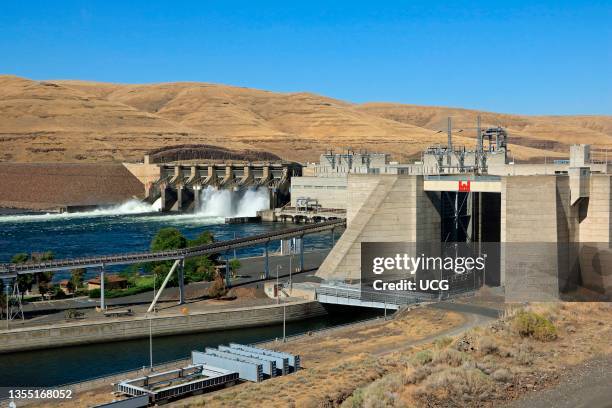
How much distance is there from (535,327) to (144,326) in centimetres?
1953

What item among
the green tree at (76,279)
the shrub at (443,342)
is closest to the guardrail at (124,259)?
the green tree at (76,279)

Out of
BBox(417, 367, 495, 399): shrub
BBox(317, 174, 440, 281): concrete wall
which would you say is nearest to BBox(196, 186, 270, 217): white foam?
BBox(317, 174, 440, 281): concrete wall

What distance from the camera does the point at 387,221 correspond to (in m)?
48.6

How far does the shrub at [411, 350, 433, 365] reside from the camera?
102 ft

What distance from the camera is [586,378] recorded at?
3019 cm

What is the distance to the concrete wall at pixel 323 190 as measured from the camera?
110 m

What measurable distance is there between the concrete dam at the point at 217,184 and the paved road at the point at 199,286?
187ft

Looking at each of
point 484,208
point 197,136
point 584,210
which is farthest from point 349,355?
point 197,136

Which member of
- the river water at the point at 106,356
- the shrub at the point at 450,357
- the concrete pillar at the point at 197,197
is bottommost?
the river water at the point at 106,356

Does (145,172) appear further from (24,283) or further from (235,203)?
(24,283)

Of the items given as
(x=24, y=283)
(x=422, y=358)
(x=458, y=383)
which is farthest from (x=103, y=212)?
(x=458, y=383)

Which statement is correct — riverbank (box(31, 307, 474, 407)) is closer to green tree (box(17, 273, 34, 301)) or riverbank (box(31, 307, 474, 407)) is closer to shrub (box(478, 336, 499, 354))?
shrub (box(478, 336, 499, 354))

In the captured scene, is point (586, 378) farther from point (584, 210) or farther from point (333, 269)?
point (333, 269)

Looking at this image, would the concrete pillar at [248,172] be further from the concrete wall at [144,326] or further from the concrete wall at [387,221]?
the concrete wall at [144,326]
